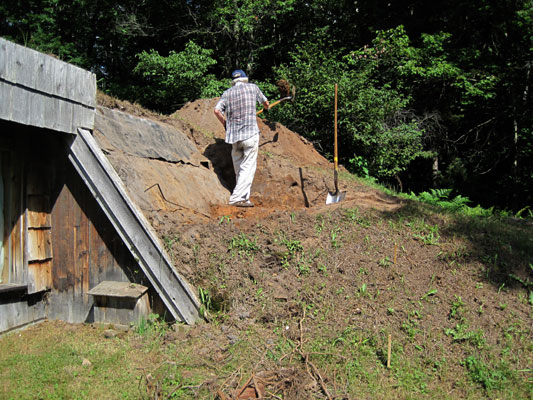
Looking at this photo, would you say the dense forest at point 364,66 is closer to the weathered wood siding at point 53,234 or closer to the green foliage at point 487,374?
the weathered wood siding at point 53,234

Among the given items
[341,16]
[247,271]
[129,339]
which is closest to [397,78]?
[341,16]

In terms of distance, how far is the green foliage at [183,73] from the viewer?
1441 centimetres

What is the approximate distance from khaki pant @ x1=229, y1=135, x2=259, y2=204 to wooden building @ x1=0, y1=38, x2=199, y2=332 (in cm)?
211

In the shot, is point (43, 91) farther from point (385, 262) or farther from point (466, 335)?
point (466, 335)

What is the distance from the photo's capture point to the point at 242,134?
6766 mm

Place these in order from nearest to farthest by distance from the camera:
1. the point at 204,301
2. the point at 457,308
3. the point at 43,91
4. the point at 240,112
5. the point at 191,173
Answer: the point at 457,308, the point at 43,91, the point at 204,301, the point at 191,173, the point at 240,112

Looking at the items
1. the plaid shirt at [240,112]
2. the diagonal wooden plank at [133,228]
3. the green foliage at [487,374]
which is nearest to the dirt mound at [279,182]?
the plaid shirt at [240,112]

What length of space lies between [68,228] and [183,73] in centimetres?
1018

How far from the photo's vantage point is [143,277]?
4910 millimetres

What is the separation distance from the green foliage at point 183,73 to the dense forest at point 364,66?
0.05 meters

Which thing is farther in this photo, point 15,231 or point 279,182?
point 279,182

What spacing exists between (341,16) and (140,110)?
44.7ft

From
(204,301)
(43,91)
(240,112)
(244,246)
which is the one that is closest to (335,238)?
(244,246)

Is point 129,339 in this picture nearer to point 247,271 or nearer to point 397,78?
point 247,271
